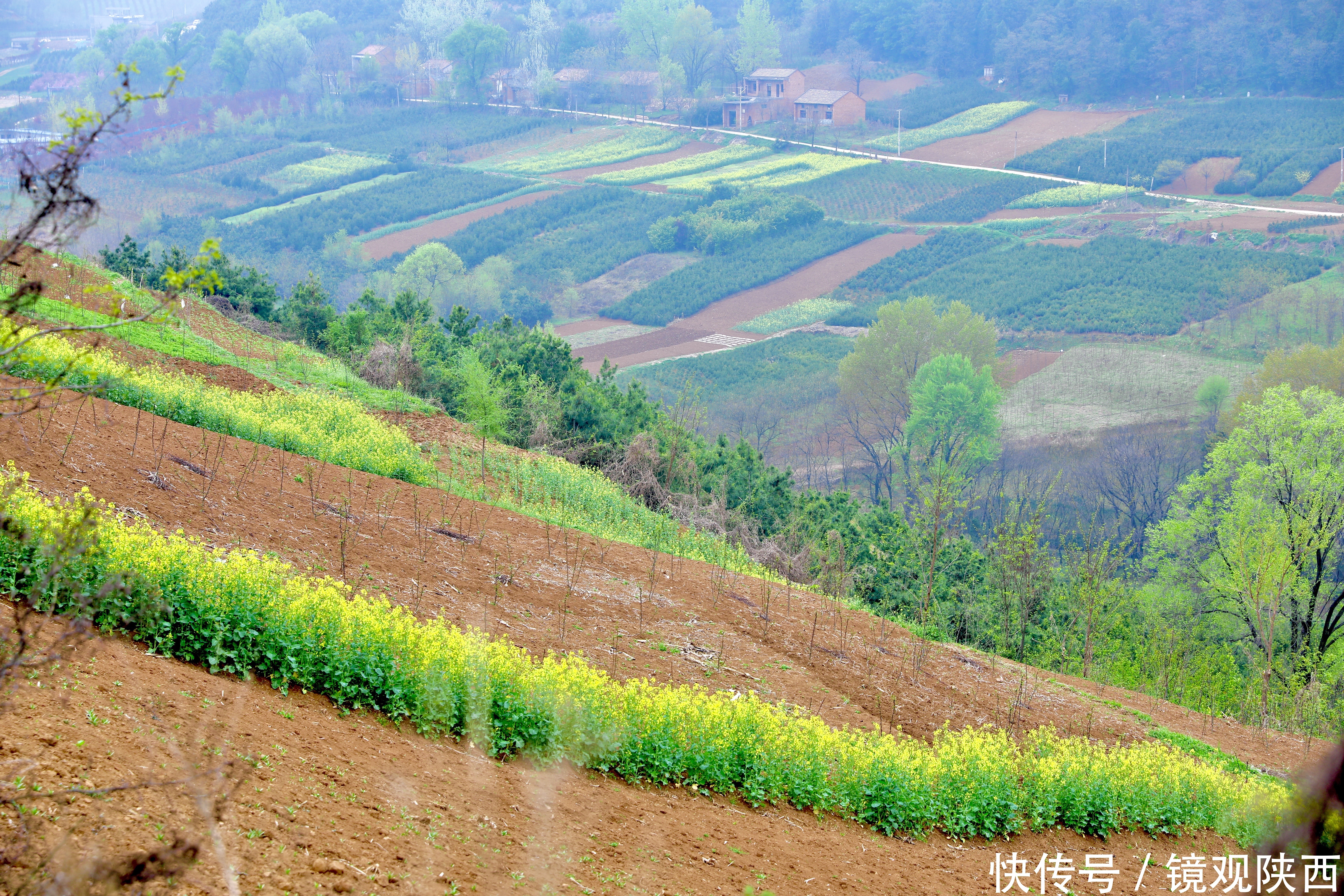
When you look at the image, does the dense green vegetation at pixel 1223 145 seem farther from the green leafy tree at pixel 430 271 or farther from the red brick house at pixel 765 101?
the green leafy tree at pixel 430 271

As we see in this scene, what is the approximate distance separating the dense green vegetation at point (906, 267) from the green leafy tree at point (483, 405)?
44122mm

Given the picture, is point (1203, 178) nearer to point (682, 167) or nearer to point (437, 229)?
point (682, 167)

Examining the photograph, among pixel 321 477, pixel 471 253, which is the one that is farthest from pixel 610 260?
pixel 321 477

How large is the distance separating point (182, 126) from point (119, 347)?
94001mm

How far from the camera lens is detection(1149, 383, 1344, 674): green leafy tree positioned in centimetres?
2692

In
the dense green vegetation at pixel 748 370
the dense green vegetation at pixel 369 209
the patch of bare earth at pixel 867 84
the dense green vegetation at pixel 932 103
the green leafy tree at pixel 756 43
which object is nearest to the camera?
the dense green vegetation at pixel 748 370

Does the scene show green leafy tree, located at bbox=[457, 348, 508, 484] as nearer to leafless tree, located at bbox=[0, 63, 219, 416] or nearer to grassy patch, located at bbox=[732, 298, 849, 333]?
leafless tree, located at bbox=[0, 63, 219, 416]

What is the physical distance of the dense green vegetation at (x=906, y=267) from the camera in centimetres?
6650

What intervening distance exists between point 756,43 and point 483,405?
3988 inches

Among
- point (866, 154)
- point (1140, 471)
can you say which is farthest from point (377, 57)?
point (1140, 471)

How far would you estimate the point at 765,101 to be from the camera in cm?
10312

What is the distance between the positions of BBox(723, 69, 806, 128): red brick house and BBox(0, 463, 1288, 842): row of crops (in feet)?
324

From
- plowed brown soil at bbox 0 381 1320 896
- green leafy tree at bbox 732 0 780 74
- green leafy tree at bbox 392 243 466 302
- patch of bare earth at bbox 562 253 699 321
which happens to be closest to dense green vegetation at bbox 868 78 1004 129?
green leafy tree at bbox 732 0 780 74

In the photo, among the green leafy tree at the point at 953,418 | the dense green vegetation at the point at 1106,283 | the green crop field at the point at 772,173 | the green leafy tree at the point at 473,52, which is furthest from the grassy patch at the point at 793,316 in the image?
the green leafy tree at the point at 473,52
